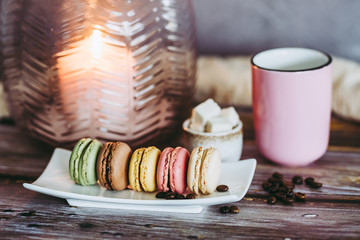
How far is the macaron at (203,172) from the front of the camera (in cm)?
53

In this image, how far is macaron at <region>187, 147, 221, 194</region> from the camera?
526 millimetres

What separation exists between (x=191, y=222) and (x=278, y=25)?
1.96 ft

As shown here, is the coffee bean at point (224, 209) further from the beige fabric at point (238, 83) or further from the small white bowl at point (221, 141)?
the beige fabric at point (238, 83)

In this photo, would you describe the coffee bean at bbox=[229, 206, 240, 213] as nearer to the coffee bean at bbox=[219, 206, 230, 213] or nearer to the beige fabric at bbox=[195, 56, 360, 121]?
the coffee bean at bbox=[219, 206, 230, 213]

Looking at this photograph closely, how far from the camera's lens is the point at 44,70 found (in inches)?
24.4

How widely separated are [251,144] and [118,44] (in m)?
0.29

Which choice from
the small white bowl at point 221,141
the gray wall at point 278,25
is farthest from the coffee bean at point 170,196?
the gray wall at point 278,25

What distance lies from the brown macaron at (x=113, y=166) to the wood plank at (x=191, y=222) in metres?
0.04

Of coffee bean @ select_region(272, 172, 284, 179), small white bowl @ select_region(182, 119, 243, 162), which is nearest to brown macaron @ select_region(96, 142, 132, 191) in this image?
small white bowl @ select_region(182, 119, 243, 162)

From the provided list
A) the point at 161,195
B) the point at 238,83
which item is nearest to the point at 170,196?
the point at 161,195

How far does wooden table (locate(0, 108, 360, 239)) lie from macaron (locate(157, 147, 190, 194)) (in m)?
0.04

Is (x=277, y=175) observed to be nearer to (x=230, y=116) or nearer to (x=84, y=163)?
(x=230, y=116)

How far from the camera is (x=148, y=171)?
21.3 inches

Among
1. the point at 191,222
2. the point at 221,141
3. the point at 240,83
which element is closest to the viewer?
the point at 191,222
